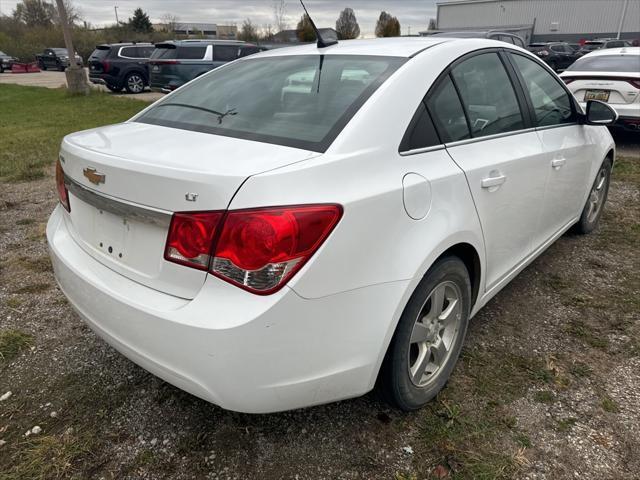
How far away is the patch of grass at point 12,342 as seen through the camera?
2.67 meters

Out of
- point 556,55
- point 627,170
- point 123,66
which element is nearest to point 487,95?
point 627,170

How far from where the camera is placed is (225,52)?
542 inches

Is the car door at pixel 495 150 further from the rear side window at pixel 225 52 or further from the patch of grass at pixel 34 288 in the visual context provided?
the rear side window at pixel 225 52

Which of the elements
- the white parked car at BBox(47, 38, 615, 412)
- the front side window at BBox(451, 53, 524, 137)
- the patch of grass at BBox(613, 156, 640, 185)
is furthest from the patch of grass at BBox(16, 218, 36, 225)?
the patch of grass at BBox(613, 156, 640, 185)

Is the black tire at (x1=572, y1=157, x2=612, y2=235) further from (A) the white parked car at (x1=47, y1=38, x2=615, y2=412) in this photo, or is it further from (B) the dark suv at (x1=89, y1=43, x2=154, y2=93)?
(B) the dark suv at (x1=89, y1=43, x2=154, y2=93)

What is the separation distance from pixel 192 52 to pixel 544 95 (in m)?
12.1

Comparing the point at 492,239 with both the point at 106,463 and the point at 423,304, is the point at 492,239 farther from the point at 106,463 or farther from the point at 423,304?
the point at 106,463

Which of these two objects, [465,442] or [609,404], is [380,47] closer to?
[465,442]

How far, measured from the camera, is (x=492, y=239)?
2.41 meters

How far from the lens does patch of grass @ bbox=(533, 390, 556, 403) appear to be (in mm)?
2312

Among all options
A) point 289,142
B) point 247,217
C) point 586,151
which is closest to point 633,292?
point 586,151

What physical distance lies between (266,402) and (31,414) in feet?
4.19

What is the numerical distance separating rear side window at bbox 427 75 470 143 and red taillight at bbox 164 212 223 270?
3.56 ft

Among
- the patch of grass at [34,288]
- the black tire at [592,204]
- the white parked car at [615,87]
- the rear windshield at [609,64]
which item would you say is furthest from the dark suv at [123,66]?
the black tire at [592,204]
